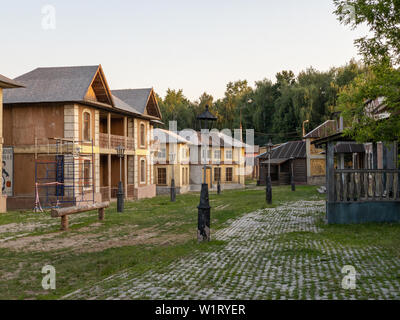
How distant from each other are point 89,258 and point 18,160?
15.2m

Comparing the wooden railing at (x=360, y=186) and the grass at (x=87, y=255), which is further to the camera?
the wooden railing at (x=360, y=186)

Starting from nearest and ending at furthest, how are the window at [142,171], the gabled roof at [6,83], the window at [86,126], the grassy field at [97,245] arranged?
1. the grassy field at [97,245]
2. the gabled roof at [6,83]
3. the window at [86,126]
4. the window at [142,171]

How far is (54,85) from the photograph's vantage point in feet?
75.2

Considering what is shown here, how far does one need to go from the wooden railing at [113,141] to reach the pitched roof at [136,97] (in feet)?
8.62

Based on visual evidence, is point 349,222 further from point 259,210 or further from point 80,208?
point 80,208

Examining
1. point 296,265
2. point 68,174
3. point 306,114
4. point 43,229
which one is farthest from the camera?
point 306,114

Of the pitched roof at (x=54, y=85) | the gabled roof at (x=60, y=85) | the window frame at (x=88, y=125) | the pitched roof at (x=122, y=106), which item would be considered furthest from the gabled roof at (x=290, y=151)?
the pitched roof at (x=54, y=85)

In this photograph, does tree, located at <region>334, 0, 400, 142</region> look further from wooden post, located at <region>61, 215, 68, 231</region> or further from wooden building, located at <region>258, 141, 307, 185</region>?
wooden building, located at <region>258, 141, 307, 185</region>

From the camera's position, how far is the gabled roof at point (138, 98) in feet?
99.7

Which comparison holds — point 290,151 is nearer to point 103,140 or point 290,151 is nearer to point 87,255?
point 103,140

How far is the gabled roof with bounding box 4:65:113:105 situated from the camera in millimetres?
22016

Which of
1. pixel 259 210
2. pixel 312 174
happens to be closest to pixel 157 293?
pixel 259 210

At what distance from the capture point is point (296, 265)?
25.4 ft

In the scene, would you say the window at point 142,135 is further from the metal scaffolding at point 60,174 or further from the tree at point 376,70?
the tree at point 376,70
